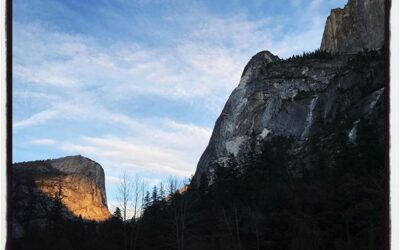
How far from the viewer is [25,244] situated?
139 ft

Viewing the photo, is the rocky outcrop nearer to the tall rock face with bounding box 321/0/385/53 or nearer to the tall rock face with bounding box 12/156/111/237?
the tall rock face with bounding box 321/0/385/53

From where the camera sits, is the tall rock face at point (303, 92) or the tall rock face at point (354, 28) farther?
the tall rock face at point (354, 28)

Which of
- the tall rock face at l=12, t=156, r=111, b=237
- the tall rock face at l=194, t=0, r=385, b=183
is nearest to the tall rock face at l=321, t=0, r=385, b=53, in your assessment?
the tall rock face at l=194, t=0, r=385, b=183

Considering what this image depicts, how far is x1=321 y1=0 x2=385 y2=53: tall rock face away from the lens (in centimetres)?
9416

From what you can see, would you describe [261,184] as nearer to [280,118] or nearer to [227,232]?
[227,232]

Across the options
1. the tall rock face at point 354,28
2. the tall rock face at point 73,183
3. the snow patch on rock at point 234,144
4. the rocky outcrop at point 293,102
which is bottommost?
the tall rock face at point 73,183

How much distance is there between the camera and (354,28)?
101 metres

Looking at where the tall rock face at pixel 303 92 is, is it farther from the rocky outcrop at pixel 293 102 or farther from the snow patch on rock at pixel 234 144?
the snow patch on rock at pixel 234 144

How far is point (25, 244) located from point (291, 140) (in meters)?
52.5

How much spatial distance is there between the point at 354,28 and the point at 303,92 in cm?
1907

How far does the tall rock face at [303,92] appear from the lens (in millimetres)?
80562

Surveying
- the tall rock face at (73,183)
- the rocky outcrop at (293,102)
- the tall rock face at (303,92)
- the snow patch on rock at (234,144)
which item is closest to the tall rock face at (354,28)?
the tall rock face at (303,92)

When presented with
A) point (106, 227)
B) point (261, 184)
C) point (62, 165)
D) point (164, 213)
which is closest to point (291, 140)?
point (261, 184)

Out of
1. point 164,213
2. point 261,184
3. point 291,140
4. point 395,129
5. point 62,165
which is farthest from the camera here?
point 62,165
